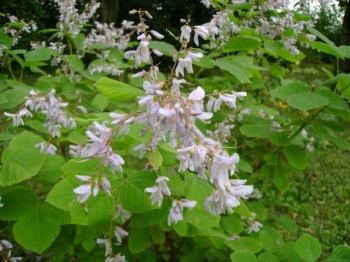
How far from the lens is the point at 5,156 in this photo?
1.61 m

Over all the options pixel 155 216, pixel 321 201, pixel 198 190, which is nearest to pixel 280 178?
pixel 155 216

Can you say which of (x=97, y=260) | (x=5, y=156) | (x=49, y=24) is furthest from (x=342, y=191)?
(x=5, y=156)

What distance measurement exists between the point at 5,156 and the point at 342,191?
4.34m

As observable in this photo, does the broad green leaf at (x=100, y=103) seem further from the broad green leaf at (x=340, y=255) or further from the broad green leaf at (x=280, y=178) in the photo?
the broad green leaf at (x=340, y=255)

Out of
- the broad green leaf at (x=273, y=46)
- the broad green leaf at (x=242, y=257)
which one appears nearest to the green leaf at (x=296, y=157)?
the broad green leaf at (x=273, y=46)

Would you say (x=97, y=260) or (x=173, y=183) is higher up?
(x=173, y=183)

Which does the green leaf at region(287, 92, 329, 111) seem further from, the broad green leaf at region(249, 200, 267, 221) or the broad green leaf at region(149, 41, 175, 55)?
the broad green leaf at region(249, 200, 267, 221)

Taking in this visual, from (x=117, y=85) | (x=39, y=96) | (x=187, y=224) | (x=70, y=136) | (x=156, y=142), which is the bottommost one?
(x=187, y=224)

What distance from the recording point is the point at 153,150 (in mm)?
1140

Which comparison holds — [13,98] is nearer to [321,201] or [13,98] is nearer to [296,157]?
[296,157]

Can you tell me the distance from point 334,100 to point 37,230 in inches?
60.5

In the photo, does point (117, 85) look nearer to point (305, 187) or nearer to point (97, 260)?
point (97, 260)

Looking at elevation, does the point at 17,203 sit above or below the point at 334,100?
below

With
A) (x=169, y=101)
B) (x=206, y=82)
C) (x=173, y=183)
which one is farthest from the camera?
(x=206, y=82)
